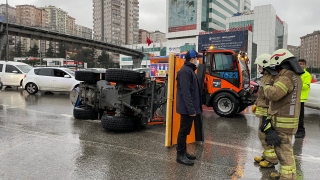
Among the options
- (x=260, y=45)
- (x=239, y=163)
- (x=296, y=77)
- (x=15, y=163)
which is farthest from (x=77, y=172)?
(x=260, y=45)

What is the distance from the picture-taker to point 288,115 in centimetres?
332

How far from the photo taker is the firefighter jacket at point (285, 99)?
3203 mm

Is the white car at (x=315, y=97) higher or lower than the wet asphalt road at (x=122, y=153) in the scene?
higher

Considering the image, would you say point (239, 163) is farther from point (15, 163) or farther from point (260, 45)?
point (260, 45)

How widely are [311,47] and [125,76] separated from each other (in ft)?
439

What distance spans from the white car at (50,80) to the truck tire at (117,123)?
7.87 m

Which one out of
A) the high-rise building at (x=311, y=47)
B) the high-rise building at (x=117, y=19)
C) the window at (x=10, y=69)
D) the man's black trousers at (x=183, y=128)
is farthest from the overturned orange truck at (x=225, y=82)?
the high-rise building at (x=311, y=47)

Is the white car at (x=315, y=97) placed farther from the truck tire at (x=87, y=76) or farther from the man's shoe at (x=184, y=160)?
the truck tire at (x=87, y=76)

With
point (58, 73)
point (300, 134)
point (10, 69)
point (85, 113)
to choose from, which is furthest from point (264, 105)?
point (10, 69)

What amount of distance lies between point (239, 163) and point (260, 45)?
226 feet

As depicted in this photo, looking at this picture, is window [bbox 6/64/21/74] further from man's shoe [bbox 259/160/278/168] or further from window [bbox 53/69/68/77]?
man's shoe [bbox 259/160/278/168]

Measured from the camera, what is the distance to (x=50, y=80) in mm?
13344

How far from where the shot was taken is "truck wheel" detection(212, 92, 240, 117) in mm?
7875

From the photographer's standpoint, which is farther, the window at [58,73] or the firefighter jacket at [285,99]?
the window at [58,73]
